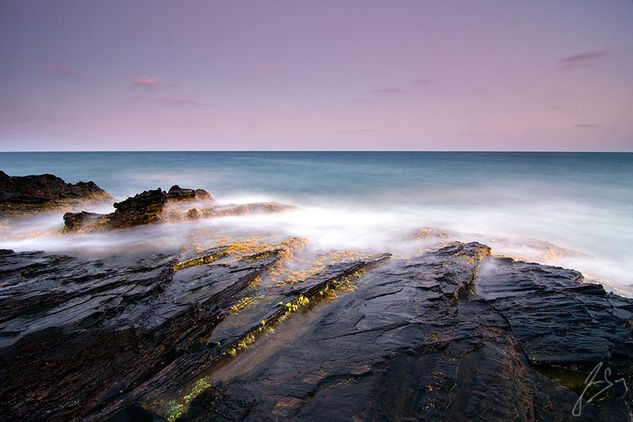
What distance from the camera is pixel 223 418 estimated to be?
13.0ft

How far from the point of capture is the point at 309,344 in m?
5.46

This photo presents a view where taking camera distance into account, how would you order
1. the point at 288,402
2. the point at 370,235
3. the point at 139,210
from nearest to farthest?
the point at 288,402, the point at 370,235, the point at 139,210

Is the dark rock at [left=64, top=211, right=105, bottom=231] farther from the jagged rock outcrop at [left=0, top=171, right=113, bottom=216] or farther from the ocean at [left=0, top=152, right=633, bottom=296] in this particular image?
the jagged rock outcrop at [left=0, top=171, right=113, bottom=216]

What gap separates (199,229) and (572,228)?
2076cm

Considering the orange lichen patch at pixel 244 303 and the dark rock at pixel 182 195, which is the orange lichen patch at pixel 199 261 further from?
the dark rock at pixel 182 195

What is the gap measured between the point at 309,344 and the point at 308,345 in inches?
1.4

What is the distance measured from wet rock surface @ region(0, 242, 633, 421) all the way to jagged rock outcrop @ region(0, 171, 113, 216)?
11399 millimetres

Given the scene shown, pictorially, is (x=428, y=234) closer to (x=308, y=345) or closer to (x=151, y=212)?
(x=308, y=345)

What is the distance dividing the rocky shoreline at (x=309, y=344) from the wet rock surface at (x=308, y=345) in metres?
0.02

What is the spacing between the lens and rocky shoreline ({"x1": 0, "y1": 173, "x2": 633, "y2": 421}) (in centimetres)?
408

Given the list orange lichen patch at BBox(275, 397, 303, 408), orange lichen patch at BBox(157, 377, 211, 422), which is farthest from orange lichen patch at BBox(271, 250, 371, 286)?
orange lichen patch at BBox(275, 397, 303, 408)

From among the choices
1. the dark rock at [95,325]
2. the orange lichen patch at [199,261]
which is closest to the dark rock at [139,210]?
the dark rock at [95,325]

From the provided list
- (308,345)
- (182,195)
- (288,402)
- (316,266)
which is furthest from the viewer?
(182,195)

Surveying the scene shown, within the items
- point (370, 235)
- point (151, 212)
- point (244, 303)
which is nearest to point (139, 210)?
point (151, 212)
